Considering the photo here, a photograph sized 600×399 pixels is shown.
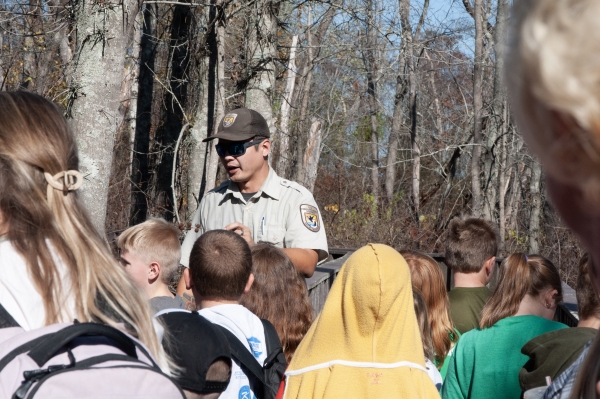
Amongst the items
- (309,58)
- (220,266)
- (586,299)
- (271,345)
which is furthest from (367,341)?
(309,58)

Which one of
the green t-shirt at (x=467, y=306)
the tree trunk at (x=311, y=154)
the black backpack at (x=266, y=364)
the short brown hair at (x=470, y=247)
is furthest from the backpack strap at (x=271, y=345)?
the tree trunk at (x=311, y=154)

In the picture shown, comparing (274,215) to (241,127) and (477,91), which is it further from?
(477,91)

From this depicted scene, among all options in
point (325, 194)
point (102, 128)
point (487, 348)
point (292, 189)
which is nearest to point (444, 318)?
point (487, 348)

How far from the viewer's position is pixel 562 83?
0.71 meters

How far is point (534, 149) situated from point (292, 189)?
4.47m

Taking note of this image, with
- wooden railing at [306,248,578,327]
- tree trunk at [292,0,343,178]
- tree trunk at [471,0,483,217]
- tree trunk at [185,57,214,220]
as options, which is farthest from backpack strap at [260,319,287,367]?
tree trunk at [471,0,483,217]

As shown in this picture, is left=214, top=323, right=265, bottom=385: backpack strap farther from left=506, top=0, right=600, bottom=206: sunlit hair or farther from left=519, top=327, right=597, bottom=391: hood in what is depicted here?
left=506, top=0, right=600, bottom=206: sunlit hair

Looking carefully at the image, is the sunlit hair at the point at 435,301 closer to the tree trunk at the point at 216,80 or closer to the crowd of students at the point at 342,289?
the crowd of students at the point at 342,289

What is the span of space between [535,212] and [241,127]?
1050 cm

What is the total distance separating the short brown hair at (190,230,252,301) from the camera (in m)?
3.53

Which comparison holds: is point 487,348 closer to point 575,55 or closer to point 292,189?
point 292,189

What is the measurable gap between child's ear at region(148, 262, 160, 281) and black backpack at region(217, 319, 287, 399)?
2.41 feet

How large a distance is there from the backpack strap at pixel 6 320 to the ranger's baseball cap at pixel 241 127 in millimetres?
3551

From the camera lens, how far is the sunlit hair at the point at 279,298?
4.09 metres
